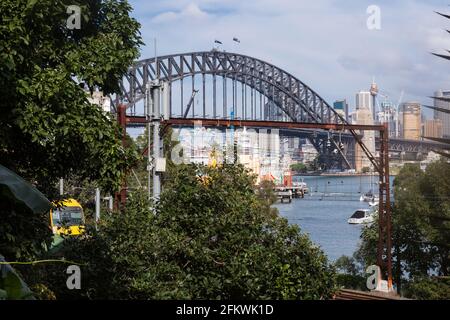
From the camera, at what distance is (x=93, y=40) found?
357 inches

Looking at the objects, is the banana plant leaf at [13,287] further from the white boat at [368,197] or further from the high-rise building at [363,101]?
the white boat at [368,197]

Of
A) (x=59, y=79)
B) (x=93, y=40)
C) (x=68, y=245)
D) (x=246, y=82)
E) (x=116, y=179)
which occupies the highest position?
(x=246, y=82)

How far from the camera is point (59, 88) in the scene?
26.1 feet

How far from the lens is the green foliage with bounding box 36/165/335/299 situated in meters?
10.3

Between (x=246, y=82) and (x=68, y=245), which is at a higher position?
(x=246, y=82)

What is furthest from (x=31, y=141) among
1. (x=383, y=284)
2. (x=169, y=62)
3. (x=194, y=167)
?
(x=169, y=62)

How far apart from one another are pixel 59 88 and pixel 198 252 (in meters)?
3.88

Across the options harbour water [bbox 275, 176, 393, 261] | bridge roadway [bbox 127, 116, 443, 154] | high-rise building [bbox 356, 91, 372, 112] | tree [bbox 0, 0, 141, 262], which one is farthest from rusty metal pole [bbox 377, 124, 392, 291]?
high-rise building [bbox 356, 91, 372, 112]

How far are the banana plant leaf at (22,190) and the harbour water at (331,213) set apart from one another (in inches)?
1292

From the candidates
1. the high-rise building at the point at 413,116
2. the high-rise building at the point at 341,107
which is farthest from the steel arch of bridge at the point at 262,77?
the high-rise building at the point at 413,116

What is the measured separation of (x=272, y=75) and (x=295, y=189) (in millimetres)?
17352

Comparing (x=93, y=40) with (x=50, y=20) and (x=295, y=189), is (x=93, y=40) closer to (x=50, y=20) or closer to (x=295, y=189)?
(x=50, y=20)

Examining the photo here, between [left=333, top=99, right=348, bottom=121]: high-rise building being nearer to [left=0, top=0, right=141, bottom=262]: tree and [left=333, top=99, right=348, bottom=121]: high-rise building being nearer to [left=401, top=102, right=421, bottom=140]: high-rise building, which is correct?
[left=401, top=102, right=421, bottom=140]: high-rise building

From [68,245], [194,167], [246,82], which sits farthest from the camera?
[246,82]
